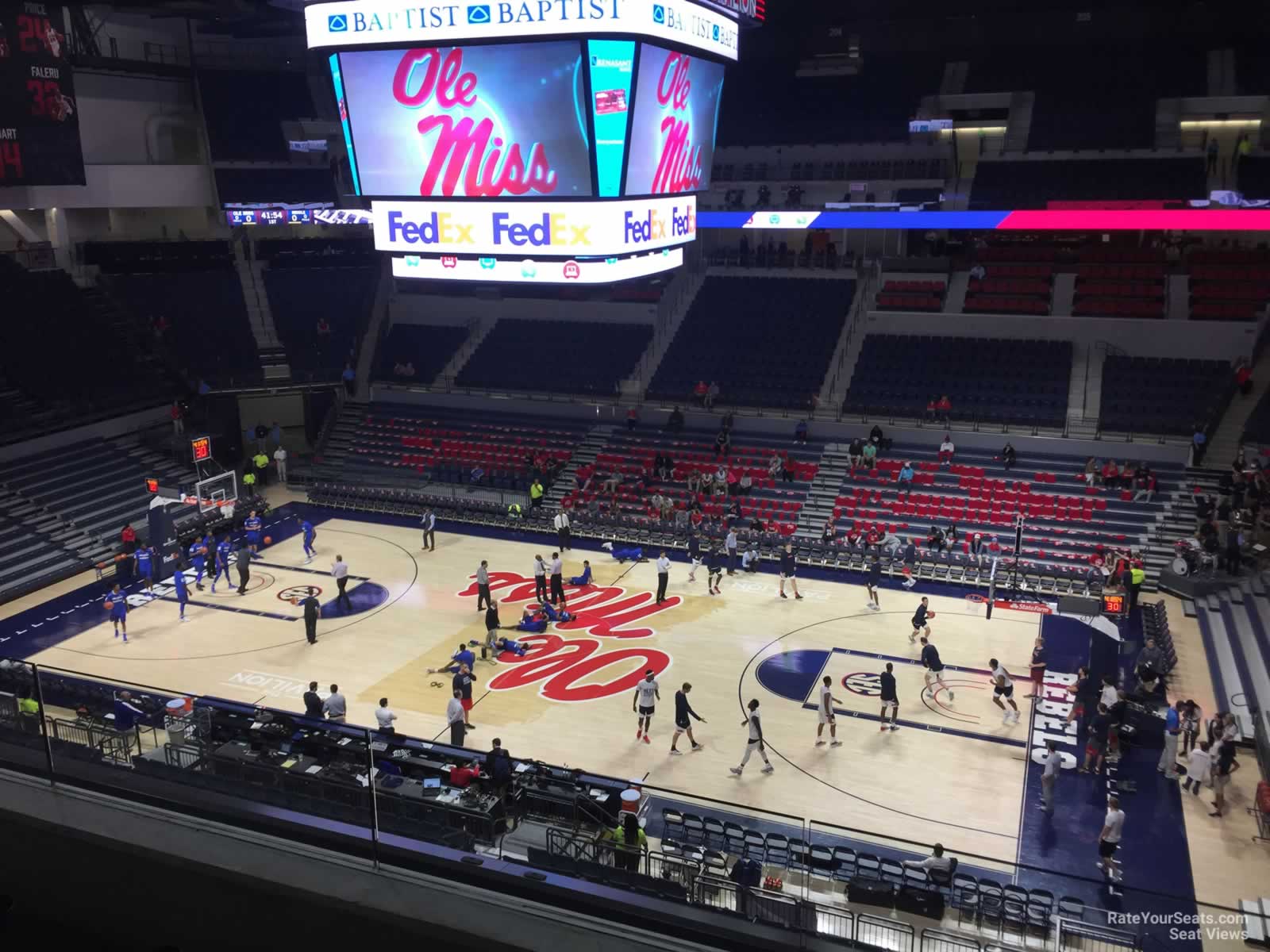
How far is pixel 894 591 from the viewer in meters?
24.4

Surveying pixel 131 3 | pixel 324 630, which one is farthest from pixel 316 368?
pixel 324 630

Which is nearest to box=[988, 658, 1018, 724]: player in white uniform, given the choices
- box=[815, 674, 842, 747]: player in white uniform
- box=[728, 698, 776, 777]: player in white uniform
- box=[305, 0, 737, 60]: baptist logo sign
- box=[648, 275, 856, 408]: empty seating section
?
box=[815, 674, 842, 747]: player in white uniform

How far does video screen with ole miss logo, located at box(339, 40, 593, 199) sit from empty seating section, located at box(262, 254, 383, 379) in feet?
70.5

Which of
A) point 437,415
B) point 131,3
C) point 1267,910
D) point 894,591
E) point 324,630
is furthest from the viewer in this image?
point 437,415

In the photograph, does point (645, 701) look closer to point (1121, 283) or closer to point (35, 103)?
point (35, 103)

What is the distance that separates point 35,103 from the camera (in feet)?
A: 90.0

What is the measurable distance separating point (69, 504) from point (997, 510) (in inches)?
989

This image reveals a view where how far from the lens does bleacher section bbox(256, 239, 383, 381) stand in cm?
3781

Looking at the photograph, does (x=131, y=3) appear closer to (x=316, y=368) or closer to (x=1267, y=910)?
(x=316, y=368)

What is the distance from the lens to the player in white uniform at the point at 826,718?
1645 centimetres

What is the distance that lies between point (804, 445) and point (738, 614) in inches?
384

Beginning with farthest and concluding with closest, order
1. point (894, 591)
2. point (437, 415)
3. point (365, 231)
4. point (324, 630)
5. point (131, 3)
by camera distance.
Answer: 1. point (365, 231)
2. point (437, 415)
3. point (131, 3)
4. point (894, 591)
5. point (324, 630)

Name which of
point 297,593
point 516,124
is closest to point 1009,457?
point 516,124

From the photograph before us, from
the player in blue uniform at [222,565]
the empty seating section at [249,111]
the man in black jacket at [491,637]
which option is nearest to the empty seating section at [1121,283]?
the man in black jacket at [491,637]
